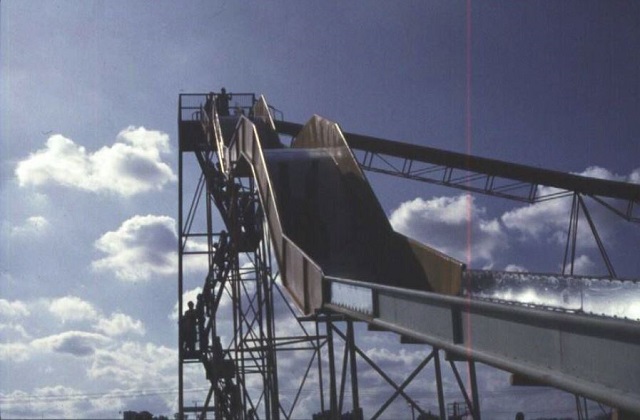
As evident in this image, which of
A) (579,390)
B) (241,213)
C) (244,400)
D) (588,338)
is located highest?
(241,213)

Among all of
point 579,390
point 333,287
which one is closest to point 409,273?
point 333,287

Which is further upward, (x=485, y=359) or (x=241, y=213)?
(x=241, y=213)

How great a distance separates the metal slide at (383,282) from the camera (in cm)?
596

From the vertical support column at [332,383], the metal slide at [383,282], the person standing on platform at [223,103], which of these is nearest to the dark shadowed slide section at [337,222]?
the metal slide at [383,282]

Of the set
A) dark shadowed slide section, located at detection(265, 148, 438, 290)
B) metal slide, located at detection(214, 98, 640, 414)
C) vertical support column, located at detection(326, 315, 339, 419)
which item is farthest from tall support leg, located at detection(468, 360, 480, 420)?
dark shadowed slide section, located at detection(265, 148, 438, 290)

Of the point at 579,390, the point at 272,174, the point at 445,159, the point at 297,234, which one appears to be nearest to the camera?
the point at 579,390

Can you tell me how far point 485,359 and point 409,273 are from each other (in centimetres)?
850

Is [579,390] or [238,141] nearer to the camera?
[579,390]

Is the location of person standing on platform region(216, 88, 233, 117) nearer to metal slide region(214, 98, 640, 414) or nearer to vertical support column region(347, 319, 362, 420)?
metal slide region(214, 98, 640, 414)

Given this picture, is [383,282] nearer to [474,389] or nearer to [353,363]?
[353,363]

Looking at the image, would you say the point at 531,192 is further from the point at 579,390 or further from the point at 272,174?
the point at 579,390

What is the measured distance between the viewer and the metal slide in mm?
5957

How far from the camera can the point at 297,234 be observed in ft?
56.5

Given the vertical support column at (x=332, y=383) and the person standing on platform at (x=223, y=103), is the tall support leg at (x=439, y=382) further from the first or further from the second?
the person standing on platform at (x=223, y=103)
